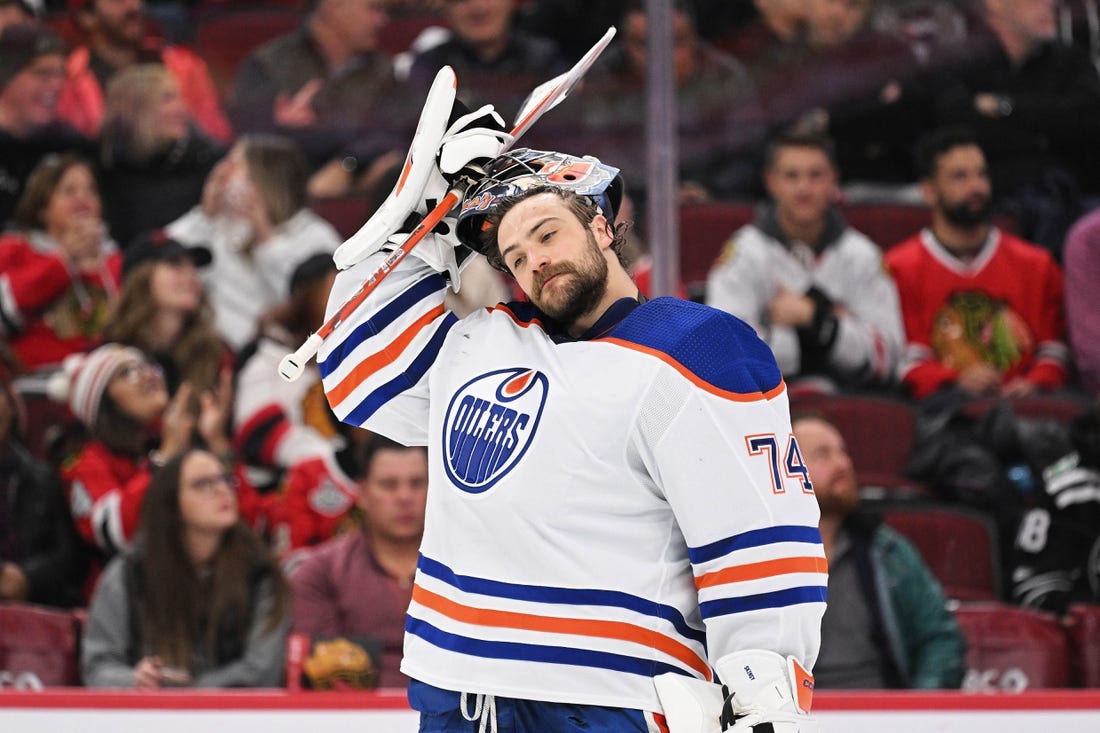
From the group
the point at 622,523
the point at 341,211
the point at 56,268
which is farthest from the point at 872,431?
the point at 56,268

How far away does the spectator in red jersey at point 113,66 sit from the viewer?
11.8ft

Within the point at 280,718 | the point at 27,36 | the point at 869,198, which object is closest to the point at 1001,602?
the point at 869,198

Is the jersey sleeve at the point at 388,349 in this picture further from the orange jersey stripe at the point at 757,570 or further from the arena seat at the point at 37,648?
the arena seat at the point at 37,648

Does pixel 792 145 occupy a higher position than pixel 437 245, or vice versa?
pixel 792 145

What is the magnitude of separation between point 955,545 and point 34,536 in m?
1.93

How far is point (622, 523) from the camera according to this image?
154 cm

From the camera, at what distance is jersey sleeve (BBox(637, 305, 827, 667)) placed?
1479 mm

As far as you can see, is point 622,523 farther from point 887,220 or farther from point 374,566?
point 887,220

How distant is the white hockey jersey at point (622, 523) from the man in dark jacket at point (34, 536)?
176 cm

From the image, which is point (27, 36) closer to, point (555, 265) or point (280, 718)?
point (280, 718)

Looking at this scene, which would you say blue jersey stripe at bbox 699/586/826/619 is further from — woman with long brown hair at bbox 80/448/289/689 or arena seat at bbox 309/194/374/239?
arena seat at bbox 309/194/374/239

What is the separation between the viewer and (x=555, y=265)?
5.30ft

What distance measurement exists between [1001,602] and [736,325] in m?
1.69

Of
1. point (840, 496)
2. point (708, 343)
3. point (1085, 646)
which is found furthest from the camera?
point (840, 496)
